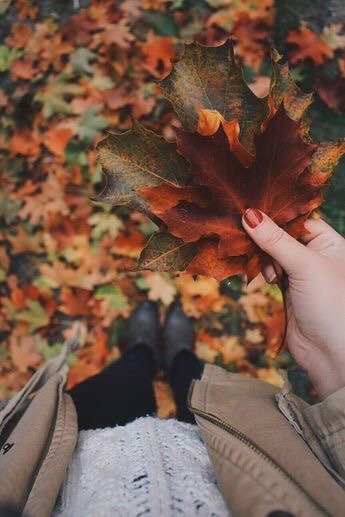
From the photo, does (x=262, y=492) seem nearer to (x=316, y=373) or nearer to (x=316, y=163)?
(x=316, y=373)

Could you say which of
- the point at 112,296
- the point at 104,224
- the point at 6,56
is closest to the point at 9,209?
the point at 104,224

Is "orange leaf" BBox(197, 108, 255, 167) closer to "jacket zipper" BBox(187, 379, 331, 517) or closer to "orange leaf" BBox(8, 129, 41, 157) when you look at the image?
"jacket zipper" BBox(187, 379, 331, 517)

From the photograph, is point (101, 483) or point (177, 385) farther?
point (177, 385)

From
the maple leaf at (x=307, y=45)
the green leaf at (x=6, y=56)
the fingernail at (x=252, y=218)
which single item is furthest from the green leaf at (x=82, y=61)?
the fingernail at (x=252, y=218)

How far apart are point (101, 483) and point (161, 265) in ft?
1.37

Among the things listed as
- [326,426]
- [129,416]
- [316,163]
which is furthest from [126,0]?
[326,426]

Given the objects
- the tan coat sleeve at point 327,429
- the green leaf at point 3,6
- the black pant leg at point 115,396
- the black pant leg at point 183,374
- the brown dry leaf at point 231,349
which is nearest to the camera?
the tan coat sleeve at point 327,429

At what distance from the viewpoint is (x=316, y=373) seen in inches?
43.2

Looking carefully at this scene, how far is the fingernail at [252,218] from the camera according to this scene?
0.94 m

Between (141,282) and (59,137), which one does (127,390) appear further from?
(59,137)

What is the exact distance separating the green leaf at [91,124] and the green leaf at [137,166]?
112 centimetres

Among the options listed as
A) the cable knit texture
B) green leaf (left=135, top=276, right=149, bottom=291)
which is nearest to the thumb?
the cable knit texture

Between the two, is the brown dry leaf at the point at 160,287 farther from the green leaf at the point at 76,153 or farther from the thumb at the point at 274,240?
the thumb at the point at 274,240

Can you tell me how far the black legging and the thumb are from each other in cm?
57
